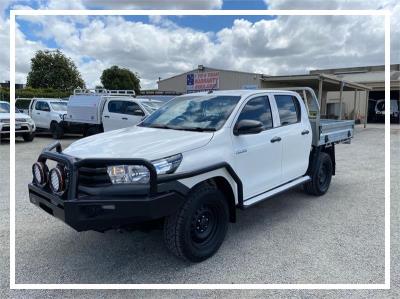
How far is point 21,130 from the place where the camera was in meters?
13.3

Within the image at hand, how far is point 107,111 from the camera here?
41.4 ft

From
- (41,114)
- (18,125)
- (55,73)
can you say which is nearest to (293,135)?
(18,125)

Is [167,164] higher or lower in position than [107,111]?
lower

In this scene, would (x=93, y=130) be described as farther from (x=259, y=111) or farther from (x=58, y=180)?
(x=58, y=180)

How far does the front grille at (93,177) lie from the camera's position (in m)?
3.11

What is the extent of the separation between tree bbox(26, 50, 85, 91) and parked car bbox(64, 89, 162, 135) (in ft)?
29.9

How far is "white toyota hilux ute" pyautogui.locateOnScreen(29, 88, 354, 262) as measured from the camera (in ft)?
9.94

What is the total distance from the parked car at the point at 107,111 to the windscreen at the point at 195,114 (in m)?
6.86

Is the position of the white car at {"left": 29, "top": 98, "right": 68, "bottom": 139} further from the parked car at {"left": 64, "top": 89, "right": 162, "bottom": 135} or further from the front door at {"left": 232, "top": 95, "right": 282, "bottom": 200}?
the front door at {"left": 232, "top": 95, "right": 282, "bottom": 200}

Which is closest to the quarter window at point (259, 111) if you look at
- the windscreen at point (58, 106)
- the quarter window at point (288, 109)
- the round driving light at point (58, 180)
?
the quarter window at point (288, 109)

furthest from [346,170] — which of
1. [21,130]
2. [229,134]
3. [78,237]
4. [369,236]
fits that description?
[21,130]

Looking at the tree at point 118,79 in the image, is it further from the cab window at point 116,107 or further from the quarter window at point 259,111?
the quarter window at point 259,111

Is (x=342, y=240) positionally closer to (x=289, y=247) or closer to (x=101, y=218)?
(x=289, y=247)

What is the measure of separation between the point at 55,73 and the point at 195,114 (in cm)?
2178
